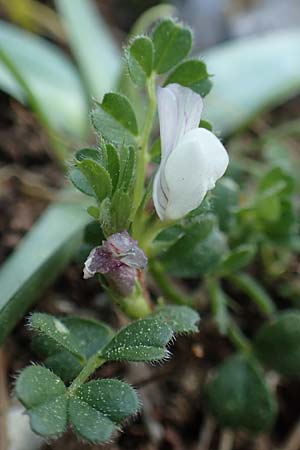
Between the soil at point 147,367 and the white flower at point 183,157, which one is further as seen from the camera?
the soil at point 147,367

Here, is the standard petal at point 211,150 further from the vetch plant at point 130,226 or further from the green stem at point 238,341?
the green stem at point 238,341

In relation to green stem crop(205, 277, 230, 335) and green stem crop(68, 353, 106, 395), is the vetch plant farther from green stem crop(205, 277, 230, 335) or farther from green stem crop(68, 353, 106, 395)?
green stem crop(205, 277, 230, 335)

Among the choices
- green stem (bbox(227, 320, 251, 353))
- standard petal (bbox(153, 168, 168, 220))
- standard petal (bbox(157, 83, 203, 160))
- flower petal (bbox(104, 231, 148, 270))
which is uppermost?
standard petal (bbox(157, 83, 203, 160))

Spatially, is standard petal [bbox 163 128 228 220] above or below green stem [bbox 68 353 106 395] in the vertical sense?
above

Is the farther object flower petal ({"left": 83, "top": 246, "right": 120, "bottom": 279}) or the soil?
the soil

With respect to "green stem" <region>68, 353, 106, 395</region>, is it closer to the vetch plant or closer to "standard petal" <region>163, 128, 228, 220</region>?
the vetch plant

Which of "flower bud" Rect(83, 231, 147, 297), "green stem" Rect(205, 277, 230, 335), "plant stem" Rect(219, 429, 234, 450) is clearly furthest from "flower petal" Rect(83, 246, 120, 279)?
"plant stem" Rect(219, 429, 234, 450)

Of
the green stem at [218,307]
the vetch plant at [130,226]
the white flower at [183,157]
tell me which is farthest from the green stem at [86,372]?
the green stem at [218,307]
